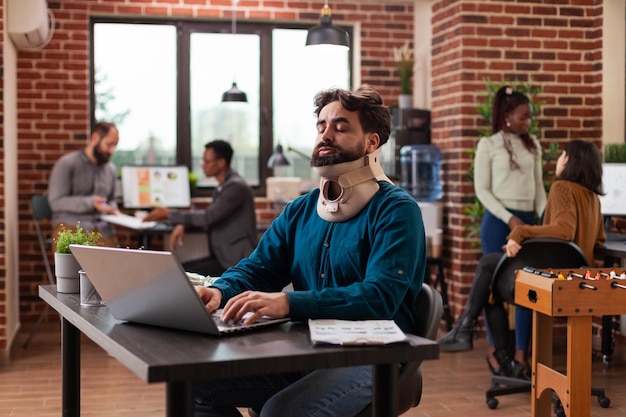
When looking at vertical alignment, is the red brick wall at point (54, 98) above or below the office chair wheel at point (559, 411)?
above

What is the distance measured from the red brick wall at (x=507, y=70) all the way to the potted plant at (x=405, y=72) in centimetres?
54

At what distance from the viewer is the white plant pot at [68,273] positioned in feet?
9.17

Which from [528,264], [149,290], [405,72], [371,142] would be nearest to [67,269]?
[149,290]

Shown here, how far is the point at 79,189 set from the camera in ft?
20.9

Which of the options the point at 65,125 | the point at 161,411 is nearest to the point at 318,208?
the point at 161,411

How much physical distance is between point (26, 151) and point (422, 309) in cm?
516

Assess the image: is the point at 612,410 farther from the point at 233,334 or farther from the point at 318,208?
the point at 233,334

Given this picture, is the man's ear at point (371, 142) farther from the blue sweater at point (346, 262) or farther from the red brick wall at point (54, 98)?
the red brick wall at point (54, 98)

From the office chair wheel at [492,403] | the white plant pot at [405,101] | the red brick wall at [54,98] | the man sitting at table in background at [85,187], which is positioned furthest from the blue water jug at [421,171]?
the office chair wheel at [492,403]

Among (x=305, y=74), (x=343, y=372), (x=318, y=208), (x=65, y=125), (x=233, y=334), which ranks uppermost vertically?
(x=305, y=74)

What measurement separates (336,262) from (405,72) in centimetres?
478

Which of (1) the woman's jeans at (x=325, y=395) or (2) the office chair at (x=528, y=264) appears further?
(2) the office chair at (x=528, y=264)

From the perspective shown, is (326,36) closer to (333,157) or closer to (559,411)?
(559,411)

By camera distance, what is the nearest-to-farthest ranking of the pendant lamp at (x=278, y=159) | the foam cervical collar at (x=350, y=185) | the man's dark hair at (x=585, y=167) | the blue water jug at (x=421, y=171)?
the foam cervical collar at (x=350, y=185), the man's dark hair at (x=585, y=167), the blue water jug at (x=421, y=171), the pendant lamp at (x=278, y=159)
